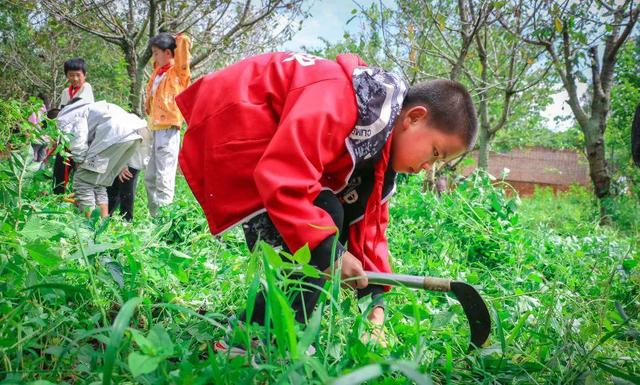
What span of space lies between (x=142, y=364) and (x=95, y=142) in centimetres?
332

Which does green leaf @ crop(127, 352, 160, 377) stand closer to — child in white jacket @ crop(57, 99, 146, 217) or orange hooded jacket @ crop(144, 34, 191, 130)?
child in white jacket @ crop(57, 99, 146, 217)

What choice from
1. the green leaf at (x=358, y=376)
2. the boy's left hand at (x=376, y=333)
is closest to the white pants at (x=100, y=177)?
the boy's left hand at (x=376, y=333)

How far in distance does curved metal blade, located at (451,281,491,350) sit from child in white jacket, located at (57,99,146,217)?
294cm

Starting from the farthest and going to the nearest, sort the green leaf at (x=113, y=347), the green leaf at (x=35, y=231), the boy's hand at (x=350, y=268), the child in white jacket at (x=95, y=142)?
the child in white jacket at (x=95, y=142)
the boy's hand at (x=350, y=268)
the green leaf at (x=35, y=231)
the green leaf at (x=113, y=347)

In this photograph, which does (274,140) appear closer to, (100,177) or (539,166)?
(100,177)

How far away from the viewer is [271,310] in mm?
956

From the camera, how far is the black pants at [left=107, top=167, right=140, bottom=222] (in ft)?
13.7

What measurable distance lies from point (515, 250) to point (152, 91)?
3157 mm

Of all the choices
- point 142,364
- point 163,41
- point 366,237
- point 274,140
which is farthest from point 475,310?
point 163,41

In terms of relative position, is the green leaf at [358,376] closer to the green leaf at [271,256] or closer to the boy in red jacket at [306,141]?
the green leaf at [271,256]

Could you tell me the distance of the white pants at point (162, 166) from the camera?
407 cm

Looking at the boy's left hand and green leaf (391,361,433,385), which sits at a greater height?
green leaf (391,361,433,385)

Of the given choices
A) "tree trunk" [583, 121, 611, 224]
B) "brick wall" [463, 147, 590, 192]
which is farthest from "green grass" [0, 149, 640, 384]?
"brick wall" [463, 147, 590, 192]

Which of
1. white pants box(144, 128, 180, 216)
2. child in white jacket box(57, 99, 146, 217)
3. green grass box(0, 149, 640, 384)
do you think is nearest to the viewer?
green grass box(0, 149, 640, 384)
